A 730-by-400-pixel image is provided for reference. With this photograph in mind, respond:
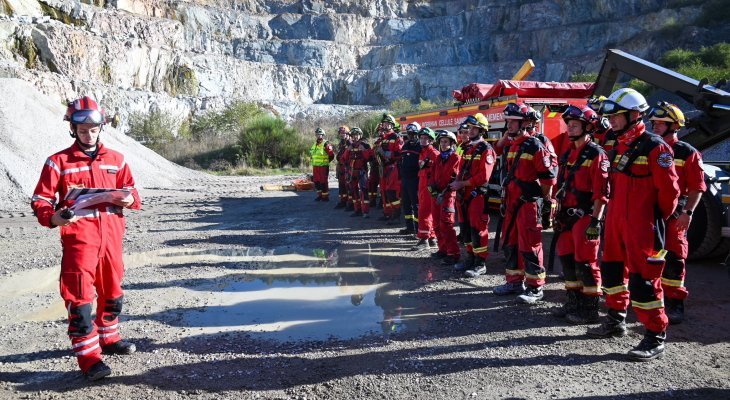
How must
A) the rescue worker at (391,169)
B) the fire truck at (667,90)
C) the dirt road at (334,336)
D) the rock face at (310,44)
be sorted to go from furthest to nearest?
the rock face at (310,44)
the rescue worker at (391,169)
the fire truck at (667,90)
the dirt road at (334,336)

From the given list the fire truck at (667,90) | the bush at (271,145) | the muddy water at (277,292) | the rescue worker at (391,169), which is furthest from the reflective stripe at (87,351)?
the bush at (271,145)

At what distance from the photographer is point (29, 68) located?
120 feet

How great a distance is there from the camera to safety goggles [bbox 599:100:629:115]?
14.0ft

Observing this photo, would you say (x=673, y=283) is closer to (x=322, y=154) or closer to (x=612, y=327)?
(x=612, y=327)

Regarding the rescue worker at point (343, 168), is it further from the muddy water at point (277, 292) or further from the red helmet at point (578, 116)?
the red helmet at point (578, 116)

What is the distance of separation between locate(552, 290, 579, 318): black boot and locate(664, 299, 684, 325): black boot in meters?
0.83

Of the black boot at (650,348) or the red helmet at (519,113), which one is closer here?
the black boot at (650,348)

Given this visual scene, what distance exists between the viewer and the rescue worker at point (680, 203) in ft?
15.3

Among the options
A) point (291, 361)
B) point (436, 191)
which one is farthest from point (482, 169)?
point (291, 361)

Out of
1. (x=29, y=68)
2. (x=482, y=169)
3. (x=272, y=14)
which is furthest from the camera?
(x=272, y=14)

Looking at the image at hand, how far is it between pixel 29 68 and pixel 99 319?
39.8 meters

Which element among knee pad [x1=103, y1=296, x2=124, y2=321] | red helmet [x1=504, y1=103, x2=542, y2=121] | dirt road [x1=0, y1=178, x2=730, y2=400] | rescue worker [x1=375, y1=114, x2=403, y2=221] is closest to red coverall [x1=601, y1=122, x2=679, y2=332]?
dirt road [x1=0, y1=178, x2=730, y2=400]

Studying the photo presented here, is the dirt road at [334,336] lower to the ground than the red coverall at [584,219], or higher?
lower

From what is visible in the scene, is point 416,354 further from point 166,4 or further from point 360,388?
point 166,4
